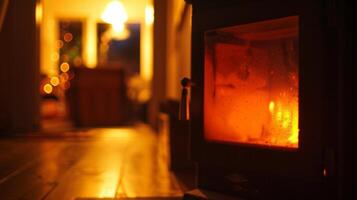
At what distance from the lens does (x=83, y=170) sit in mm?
1900

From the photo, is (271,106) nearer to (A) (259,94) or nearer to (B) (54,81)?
(A) (259,94)

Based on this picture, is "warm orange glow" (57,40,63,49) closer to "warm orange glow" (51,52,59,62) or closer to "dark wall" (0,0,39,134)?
"warm orange glow" (51,52,59,62)

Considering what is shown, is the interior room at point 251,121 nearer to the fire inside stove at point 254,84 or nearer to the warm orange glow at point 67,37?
the fire inside stove at point 254,84

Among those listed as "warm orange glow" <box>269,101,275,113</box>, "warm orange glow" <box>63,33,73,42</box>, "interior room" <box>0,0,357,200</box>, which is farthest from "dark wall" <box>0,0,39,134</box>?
"warm orange glow" <box>63,33,73,42</box>

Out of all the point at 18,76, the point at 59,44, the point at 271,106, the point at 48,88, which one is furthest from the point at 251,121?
the point at 59,44

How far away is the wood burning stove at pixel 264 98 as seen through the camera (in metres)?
0.96

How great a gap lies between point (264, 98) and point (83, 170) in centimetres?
105

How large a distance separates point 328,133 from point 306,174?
110mm

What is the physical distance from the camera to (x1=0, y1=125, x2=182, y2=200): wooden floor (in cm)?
146

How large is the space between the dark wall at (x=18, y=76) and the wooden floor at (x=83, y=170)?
354mm

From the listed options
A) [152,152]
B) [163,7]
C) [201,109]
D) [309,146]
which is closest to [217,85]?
[201,109]

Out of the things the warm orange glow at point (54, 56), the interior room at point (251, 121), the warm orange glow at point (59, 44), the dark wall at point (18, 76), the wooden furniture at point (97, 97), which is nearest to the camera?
the interior room at point (251, 121)

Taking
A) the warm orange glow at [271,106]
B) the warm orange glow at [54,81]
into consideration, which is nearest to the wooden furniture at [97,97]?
the warm orange glow at [54,81]

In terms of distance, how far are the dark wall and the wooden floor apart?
354 millimetres
